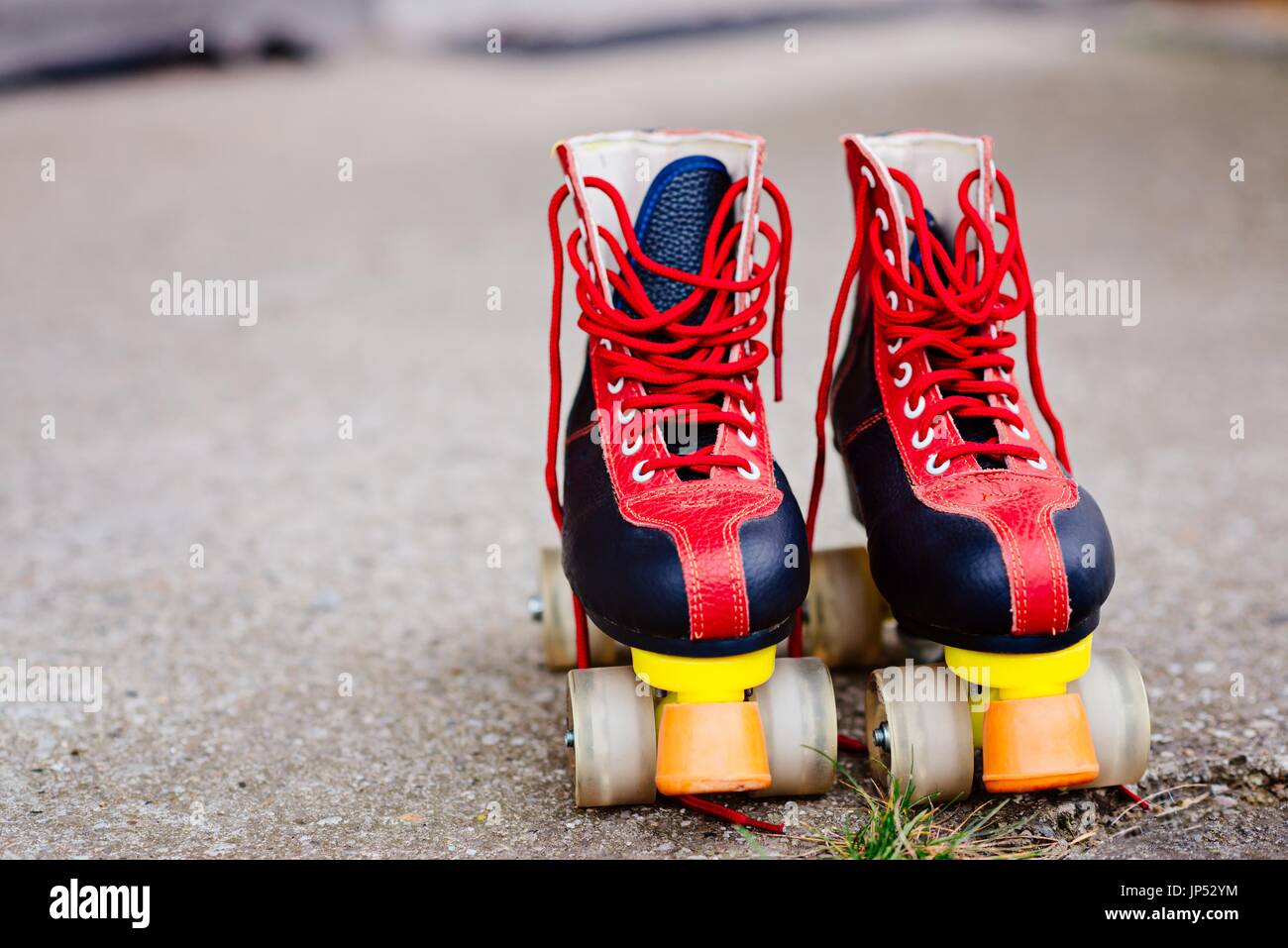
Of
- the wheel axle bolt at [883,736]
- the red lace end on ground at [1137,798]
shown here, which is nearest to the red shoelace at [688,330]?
the wheel axle bolt at [883,736]

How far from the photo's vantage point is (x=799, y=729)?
2.05 metres

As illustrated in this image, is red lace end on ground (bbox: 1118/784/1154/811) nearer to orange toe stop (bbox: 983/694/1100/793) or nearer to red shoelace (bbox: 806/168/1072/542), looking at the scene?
orange toe stop (bbox: 983/694/1100/793)

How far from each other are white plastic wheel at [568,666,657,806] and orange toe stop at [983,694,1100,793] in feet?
1.66

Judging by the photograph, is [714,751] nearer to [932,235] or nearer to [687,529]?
[687,529]

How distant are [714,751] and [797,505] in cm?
39

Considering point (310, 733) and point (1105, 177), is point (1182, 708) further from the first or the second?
point (1105, 177)

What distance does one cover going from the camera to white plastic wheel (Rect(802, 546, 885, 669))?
2.52 m

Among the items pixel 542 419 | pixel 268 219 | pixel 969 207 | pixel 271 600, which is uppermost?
pixel 268 219

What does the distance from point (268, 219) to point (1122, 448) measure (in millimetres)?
5101

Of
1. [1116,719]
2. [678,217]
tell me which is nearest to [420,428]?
[678,217]

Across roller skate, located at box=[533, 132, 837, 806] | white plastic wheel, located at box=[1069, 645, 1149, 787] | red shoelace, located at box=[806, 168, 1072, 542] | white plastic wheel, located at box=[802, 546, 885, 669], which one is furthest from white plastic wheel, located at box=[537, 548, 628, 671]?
white plastic wheel, located at box=[1069, 645, 1149, 787]

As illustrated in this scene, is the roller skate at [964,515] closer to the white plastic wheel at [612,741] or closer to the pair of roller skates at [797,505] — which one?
the pair of roller skates at [797,505]
